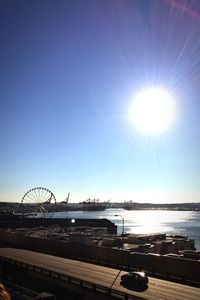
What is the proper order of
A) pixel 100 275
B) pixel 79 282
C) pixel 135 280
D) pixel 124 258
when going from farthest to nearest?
pixel 124 258 < pixel 100 275 < pixel 79 282 < pixel 135 280

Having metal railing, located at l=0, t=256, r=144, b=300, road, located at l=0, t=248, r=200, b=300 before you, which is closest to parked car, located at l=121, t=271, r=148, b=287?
road, located at l=0, t=248, r=200, b=300

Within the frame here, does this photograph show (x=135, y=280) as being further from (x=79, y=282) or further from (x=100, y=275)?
(x=100, y=275)

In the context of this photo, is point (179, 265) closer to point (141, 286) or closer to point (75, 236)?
point (141, 286)

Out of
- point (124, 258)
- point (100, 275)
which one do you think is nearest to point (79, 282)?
point (100, 275)

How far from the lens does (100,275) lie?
41594mm

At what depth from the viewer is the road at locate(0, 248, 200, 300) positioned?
33312 mm

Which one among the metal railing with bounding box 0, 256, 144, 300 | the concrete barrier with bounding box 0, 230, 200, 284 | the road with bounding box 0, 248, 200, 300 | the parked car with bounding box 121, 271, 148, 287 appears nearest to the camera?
the metal railing with bounding box 0, 256, 144, 300

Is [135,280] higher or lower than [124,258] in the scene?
lower

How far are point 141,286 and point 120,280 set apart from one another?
3.44m

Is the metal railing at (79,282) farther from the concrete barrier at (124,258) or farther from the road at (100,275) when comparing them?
the concrete barrier at (124,258)

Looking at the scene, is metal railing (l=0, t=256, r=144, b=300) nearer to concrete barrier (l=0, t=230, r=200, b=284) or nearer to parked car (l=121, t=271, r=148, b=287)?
parked car (l=121, t=271, r=148, b=287)

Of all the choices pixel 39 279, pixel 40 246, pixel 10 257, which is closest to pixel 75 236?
pixel 40 246

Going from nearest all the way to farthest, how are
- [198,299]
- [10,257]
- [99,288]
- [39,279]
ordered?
[198,299] < [99,288] < [39,279] < [10,257]

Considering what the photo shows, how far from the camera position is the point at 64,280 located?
39.6 meters
